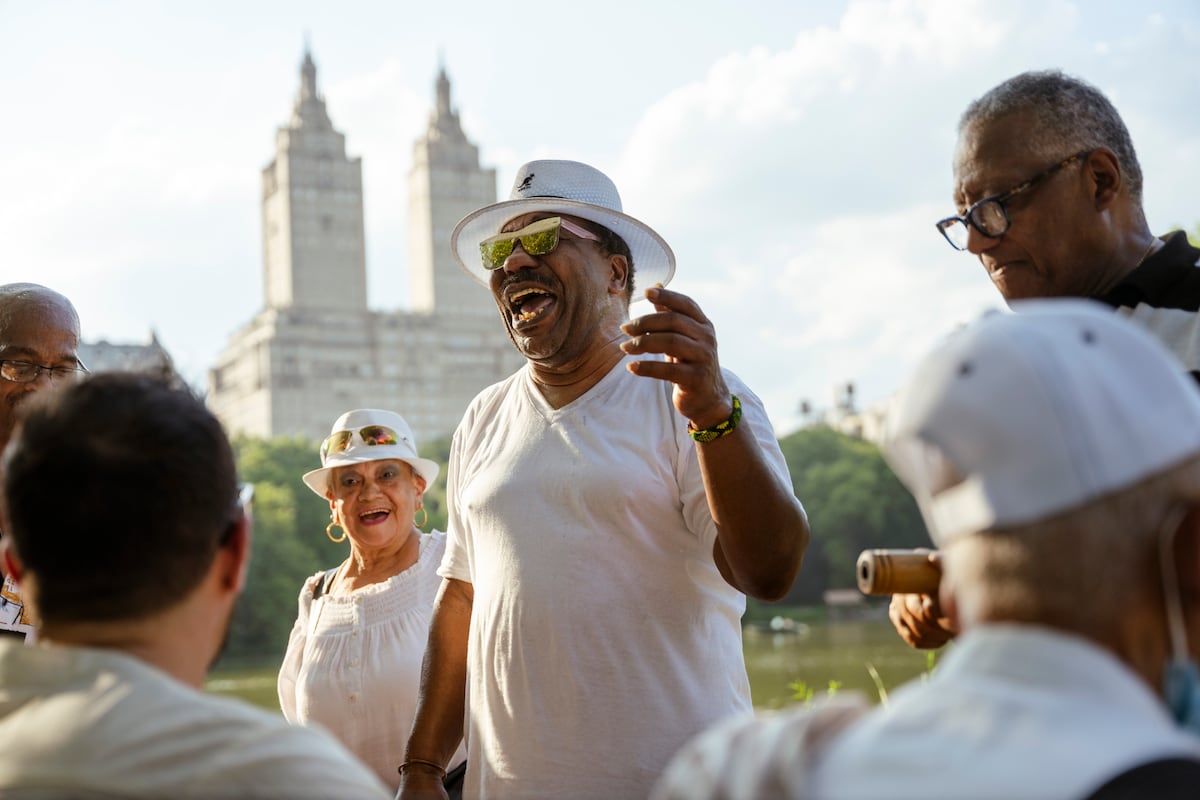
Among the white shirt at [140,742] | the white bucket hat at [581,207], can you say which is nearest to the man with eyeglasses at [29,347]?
the white bucket hat at [581,207]

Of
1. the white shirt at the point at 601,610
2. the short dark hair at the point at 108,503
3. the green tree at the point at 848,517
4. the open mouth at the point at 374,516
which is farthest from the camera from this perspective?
the green tree at the point at 848,517

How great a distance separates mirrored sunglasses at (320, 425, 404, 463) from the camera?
542 centimetres

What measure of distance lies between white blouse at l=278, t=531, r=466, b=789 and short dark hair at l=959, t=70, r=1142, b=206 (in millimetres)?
2804

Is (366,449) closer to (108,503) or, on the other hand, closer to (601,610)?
(601,610)

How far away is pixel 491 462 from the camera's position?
3438mm

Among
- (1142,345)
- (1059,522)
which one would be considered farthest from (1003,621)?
(1142,345)

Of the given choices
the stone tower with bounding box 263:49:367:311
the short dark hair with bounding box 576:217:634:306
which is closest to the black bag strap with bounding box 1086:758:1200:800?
the short dark hair with bounding box 576:217:634:306

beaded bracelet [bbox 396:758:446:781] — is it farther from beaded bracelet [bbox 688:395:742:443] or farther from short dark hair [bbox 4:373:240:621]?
short dark hair [bbox 4:373:240:621]

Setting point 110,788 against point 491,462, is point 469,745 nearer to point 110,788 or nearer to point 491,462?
point 491,462

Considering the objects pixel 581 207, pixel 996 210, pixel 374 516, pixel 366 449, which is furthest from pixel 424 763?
pixel 366 449

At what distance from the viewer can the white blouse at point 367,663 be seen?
457cm

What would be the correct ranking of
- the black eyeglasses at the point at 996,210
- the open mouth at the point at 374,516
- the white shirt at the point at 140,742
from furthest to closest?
1. the open mouth at the point at 374,516
2. the black eyeglasses at the point at 996,210
3. the white shirt at the point at 140,742

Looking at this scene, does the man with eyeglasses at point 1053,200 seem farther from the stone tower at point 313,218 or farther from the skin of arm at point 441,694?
the stone tower at point 313,218

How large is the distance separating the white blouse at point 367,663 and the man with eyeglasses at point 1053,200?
8.73 ft
